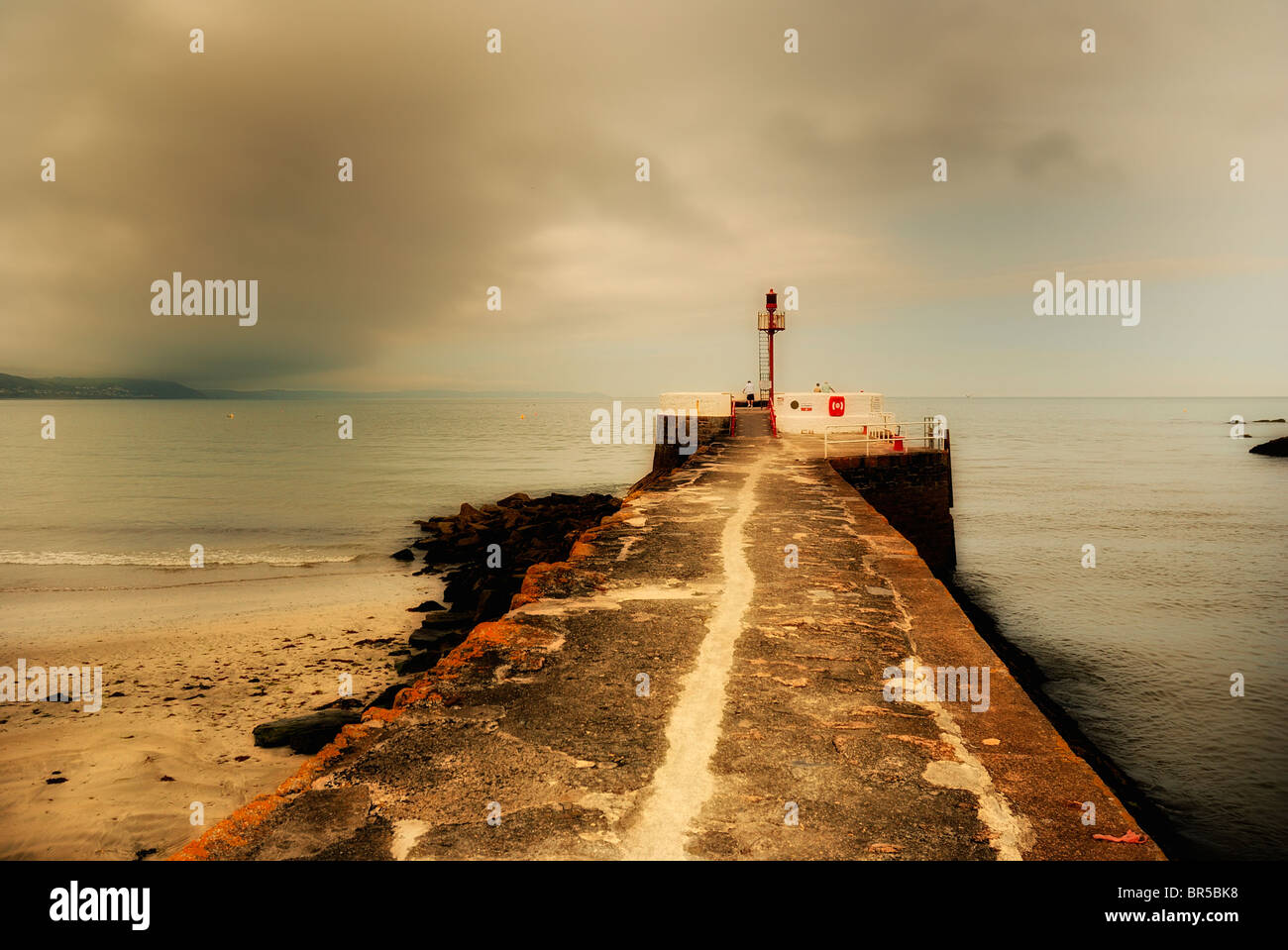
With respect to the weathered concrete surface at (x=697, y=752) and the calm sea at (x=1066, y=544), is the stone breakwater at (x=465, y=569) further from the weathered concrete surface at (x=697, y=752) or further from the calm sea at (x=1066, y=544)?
the calm sea at (x=1066, y=544)

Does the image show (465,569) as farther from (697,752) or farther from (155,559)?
(697,752)

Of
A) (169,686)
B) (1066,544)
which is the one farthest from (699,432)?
(169,686)

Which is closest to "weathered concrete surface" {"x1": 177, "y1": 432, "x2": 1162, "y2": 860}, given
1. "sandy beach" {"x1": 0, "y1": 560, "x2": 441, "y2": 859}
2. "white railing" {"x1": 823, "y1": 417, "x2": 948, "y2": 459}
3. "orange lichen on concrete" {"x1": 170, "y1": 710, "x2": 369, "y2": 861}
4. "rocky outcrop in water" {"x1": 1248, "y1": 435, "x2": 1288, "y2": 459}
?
"orange lichen on concrete" {"x1": 170, "y1": 710, "x2": 369, "y2": 861}

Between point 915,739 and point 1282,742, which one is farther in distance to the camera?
point 1282,742

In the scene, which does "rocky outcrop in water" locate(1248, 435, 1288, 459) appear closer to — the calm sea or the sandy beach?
the calm sea

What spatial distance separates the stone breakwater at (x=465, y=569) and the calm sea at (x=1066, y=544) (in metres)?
2.89

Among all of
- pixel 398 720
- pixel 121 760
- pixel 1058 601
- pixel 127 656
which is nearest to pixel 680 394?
pixel 1058 601

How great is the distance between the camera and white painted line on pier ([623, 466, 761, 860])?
3084 mm

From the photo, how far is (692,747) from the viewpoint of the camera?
3889 millimetres

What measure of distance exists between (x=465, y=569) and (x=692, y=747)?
16.7 m
